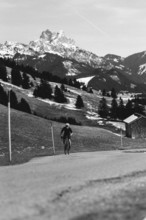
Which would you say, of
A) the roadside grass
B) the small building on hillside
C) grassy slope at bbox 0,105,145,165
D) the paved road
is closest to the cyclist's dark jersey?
the paved road

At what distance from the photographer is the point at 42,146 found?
59.1 metres

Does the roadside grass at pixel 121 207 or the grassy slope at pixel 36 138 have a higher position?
the grassy slope at pixel 36 138

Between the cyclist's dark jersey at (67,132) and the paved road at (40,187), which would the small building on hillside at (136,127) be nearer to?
the cyclist's dark jersey at (67,132)

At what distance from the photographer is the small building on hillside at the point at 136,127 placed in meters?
148

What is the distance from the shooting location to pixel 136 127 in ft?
493

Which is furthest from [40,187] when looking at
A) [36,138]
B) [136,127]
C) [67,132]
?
[136,127]

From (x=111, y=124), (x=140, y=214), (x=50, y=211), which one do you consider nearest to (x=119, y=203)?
(x=140, y=214)

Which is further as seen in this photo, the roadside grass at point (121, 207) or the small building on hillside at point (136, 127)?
the small building on hillside at point (136, 127)

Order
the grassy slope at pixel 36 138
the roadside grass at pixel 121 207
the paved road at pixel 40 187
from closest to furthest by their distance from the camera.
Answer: the roadside grass at pixel 121 207
the paved road at pixel 40 187
the grassy slope at pixel 36 138

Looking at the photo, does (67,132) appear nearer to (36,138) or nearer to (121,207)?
(121,207)

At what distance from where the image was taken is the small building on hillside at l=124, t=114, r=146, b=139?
148 metres

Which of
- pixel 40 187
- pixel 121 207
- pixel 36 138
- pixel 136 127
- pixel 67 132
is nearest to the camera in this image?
pixel 121 207

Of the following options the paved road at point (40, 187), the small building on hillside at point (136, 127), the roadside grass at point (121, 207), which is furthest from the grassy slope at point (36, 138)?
the small building on hillside at point (136, 127)

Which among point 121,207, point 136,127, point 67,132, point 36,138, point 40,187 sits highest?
point 136,127
